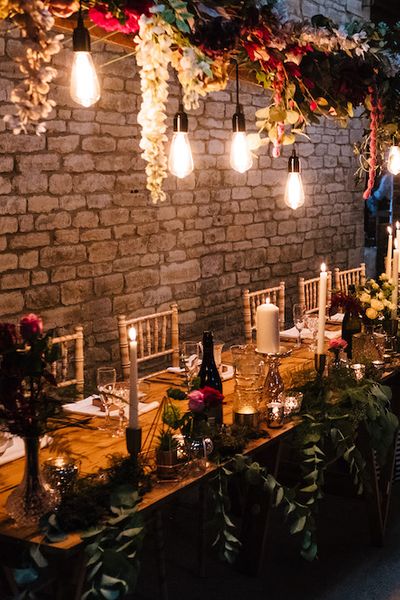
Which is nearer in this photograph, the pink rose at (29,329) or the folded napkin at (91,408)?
the pink rose at (29,329)

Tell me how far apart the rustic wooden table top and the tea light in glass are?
0.18 metres

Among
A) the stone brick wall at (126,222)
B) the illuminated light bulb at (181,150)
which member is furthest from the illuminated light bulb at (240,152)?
the stone brick wall at (126,222)

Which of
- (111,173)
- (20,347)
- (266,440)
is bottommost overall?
(266,440)

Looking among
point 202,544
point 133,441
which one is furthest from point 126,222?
point 133,441

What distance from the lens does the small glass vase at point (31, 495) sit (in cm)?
226

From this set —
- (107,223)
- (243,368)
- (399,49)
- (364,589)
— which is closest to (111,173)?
(107,223)

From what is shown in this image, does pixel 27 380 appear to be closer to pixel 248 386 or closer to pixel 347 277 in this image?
pixel 248 386

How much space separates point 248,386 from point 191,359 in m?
0.44

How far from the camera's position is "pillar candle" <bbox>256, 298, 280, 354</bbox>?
3352 mm

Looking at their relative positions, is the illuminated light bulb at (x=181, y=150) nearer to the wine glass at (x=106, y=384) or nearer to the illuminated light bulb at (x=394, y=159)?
the wine glass at (x=106, y=384)

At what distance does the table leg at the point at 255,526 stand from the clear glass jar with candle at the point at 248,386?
0.24 m

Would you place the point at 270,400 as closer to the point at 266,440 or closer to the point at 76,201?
the point at 266,440

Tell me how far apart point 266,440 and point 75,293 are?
2611 mm

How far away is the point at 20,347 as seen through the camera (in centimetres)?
223
